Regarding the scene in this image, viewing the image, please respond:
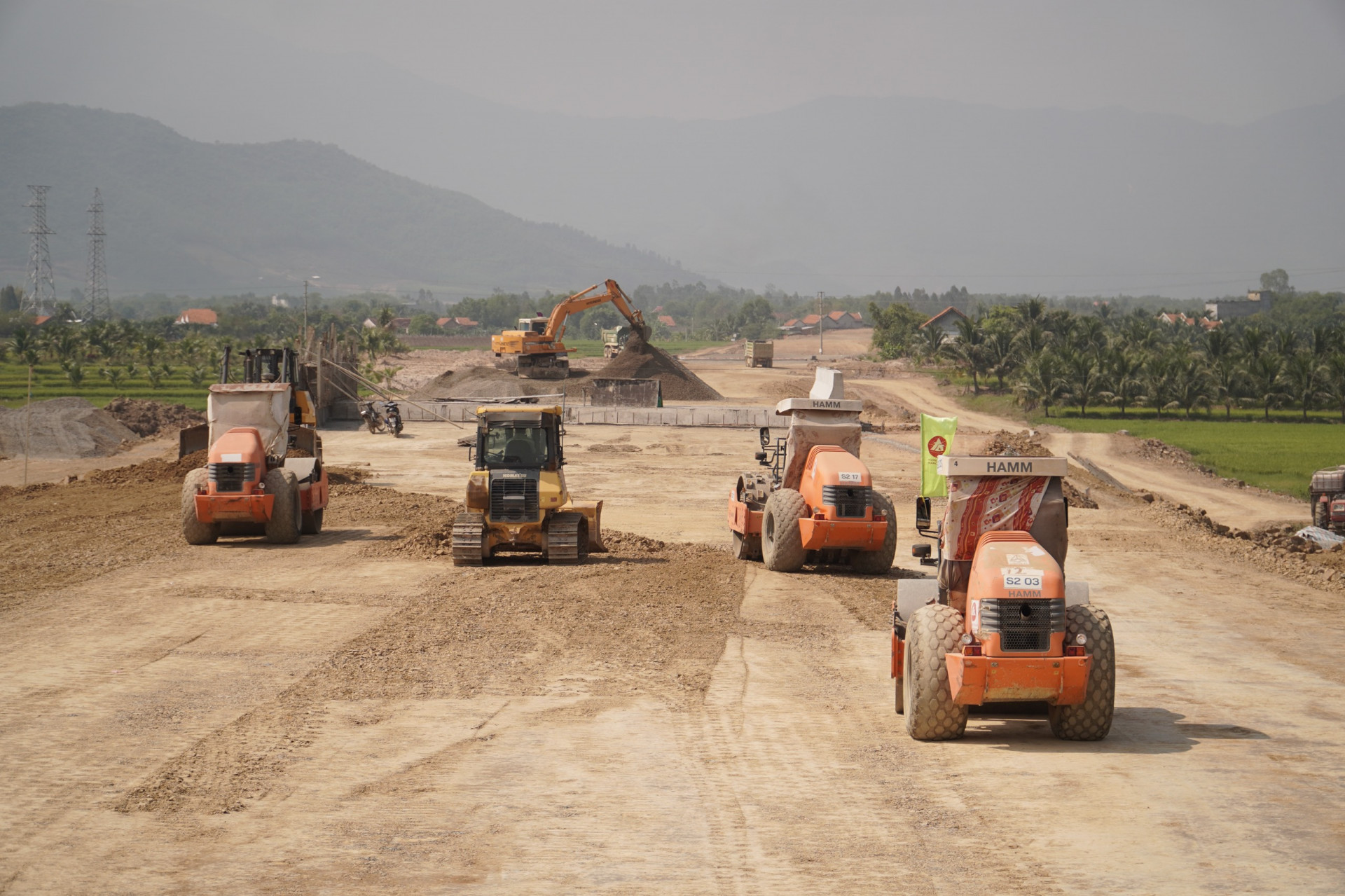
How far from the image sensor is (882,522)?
19.0 m

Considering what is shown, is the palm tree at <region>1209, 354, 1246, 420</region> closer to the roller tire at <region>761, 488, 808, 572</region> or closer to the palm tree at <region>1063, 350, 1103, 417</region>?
the palm tree at <region>1063, 350, 1103, 417</region>

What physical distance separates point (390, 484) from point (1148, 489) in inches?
974

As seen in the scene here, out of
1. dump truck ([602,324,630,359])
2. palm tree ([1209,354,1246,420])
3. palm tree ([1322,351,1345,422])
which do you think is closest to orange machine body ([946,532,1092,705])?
palm tree ([1322,351,1345,422])

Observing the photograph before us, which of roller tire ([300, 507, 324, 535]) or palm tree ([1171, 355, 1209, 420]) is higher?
palm tree ([1171, 355, 1209, 420])

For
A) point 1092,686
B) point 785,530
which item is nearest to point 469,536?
point 785,530

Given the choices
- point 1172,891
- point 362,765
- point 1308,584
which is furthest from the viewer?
point 1308,584

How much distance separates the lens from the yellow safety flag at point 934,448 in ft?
35.8

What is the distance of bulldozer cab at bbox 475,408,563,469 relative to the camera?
1941 cm

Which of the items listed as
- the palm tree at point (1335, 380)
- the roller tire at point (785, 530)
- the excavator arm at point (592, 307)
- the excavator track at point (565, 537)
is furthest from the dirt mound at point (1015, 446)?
the palm tree at point (1335, 380)

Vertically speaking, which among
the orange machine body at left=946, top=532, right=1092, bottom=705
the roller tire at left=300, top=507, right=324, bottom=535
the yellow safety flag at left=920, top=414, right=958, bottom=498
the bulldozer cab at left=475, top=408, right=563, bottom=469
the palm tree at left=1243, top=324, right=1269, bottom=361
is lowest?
the roller tire at left=300, top=507, right=324, bottom=535

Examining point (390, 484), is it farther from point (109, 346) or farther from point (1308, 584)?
point (109, 346)

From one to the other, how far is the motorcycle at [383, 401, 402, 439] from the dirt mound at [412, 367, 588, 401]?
8108 millimetres

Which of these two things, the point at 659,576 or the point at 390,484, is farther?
the point at 390,484

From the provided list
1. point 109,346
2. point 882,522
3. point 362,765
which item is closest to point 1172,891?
point 362,765
